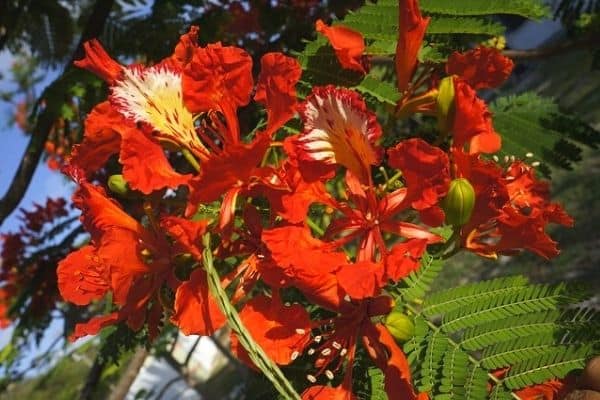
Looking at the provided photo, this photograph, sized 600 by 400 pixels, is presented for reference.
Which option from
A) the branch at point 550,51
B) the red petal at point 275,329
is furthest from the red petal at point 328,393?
the branch at point 550,51

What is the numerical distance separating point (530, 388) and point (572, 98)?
986 centimetres

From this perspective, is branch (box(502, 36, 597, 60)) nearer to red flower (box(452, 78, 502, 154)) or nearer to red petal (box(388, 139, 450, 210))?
red flower (box(452, 78, 502, 154))

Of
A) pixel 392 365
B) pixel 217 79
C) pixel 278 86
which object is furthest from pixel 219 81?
pixel 392 365

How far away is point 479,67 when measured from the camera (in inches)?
49.4

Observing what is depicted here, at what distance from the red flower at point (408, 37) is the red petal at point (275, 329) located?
49cm

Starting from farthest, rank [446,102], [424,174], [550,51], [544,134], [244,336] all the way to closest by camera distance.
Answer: [550,51], [544,134], [446,102], [424,174], [244,336]

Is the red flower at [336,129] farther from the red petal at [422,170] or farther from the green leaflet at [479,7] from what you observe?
the green leaflet at [479,7]

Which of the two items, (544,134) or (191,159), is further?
(544,134)

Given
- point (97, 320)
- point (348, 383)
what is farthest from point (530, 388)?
point (97, 320)

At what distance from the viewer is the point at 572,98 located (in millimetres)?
10156

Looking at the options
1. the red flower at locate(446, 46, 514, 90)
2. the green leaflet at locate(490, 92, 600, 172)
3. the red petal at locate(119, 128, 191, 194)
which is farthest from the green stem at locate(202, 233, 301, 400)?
the green leaflet at locate(490, 92, 600, 172)

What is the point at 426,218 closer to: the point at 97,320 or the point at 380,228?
the point at 380,228

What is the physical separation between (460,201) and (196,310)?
0.48 metres

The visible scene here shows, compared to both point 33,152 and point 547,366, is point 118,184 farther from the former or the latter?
A: point 33,152
